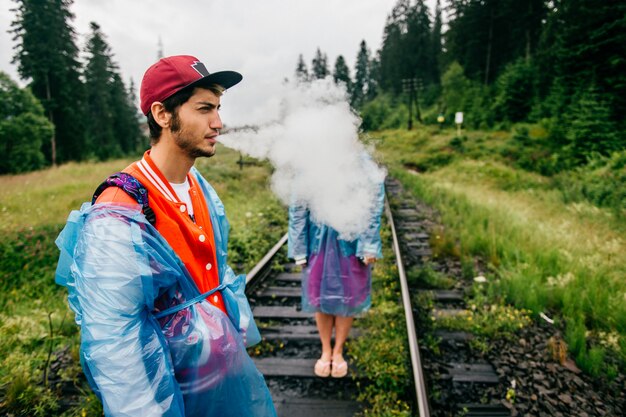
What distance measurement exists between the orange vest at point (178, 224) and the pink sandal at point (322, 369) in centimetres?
195

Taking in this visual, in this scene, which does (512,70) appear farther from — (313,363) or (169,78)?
(169,78)

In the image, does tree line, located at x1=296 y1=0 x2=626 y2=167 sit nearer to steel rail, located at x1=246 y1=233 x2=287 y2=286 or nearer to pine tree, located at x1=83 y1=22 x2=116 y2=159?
steel rail, located at x1=246 y1=233 x2=287 y2=286

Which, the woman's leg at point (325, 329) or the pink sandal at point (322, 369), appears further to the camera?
the woman's leg at point (325, 329)

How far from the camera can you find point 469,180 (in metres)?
18.7

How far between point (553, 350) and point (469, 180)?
16241mm

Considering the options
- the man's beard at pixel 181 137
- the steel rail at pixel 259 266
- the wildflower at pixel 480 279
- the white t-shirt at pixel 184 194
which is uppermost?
the man's beard at pixel 181 137

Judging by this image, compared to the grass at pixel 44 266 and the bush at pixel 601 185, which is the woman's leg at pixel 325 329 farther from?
the bush at pixel 601 185

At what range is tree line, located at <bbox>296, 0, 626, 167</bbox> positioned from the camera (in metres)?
18.5

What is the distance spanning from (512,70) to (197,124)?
39003 millimetres

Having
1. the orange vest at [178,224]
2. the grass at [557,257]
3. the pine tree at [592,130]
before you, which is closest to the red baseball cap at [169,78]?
the orange vest at [178,224]

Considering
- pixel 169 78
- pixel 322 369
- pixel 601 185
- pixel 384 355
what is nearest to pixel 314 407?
pixel 322 369

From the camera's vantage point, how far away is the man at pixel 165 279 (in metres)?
1.29

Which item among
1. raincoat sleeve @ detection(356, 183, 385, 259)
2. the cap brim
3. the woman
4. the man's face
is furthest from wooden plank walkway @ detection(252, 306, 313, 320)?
the cap brim

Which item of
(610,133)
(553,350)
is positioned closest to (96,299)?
(553,350)
